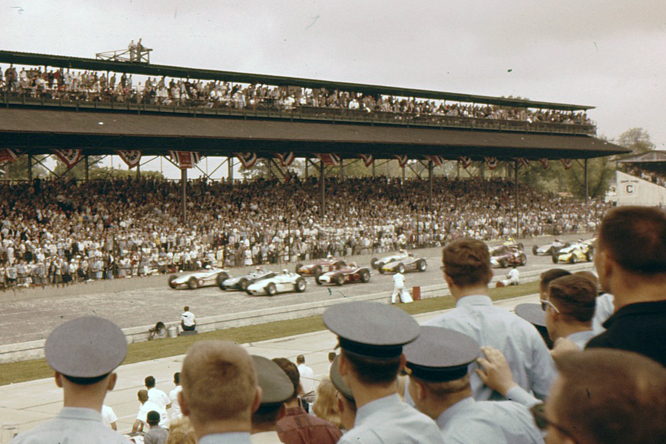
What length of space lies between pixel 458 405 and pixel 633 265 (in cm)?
111

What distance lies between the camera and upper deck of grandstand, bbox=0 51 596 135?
4078cm

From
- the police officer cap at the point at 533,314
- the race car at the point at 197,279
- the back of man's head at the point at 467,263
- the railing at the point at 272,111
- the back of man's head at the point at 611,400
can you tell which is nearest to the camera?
the back of man's head at the point at 611,400

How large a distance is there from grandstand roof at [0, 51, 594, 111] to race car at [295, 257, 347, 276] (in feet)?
53.7

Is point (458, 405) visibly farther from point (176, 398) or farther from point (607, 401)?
point (176, 398)

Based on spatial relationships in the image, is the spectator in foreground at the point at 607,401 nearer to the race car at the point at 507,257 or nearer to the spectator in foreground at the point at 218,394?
the spectator in foreground at the point at 218,394

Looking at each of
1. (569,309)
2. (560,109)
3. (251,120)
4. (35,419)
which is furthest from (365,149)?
(569,309)

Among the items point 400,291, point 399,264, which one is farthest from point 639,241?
point 399,264

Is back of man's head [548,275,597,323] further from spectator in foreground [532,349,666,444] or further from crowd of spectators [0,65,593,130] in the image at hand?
crowd of spectators [0,65,593,130]

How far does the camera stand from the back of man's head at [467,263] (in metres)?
4.84

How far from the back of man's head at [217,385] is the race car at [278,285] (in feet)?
95.3

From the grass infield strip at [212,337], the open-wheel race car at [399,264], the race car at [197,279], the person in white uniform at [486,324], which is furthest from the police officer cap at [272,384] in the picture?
the open-wheel race car at [399,264]

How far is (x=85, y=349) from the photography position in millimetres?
3732

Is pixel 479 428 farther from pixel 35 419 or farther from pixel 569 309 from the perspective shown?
pixel 35 419

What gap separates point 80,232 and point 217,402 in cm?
3387
